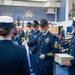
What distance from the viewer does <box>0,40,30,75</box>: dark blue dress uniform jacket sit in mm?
1653

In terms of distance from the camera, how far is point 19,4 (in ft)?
55.1

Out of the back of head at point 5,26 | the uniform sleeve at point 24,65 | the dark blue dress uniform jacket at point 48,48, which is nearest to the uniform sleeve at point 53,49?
the dark blue dress uniform jacket at point 48,48

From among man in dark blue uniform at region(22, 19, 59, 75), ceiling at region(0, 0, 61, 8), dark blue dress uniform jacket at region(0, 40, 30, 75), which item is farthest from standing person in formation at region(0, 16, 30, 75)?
ceiling at region(0, 0, 61, 8)

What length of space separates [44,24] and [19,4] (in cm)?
1394

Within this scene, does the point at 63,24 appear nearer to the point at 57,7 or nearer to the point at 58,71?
the point at 57,7

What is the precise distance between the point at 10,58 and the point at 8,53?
52 mm

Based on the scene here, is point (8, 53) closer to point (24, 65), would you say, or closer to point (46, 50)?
point (24, 65)

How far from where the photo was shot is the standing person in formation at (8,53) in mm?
1649

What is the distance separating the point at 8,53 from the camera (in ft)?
5.48

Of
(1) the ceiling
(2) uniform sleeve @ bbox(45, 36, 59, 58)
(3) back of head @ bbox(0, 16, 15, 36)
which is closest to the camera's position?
(3) back of head @ bbox(0, 16, 15, 36)

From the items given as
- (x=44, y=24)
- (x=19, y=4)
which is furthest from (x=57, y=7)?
(x=44, y=24)

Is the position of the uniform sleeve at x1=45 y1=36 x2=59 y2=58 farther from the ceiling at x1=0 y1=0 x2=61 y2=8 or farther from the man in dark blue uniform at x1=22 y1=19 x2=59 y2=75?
the ceiling at x1=0 y1=0 x2=61 y2=8

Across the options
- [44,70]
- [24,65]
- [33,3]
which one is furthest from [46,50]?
[33,3]

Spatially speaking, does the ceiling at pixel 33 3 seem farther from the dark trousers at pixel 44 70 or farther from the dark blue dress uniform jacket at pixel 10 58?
the dark blue dress uniform jacket at pixel 10 58
